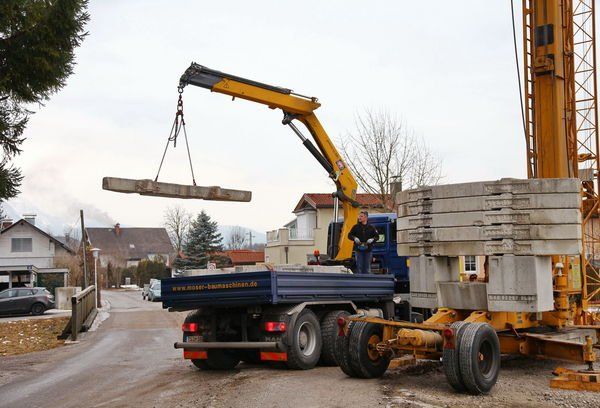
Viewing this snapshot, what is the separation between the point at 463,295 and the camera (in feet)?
33.8

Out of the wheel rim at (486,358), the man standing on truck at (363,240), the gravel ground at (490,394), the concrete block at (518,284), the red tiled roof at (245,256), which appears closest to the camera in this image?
the gravel ground at (490,394)

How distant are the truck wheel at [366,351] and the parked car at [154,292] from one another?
4100 centimetres

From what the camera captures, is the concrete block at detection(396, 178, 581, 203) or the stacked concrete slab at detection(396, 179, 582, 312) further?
the concrete block at detection(396, 178, 581, 203)

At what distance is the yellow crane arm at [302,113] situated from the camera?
14406mm

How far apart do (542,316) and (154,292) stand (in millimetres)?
42283

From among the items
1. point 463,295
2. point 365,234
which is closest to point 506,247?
point 463,295

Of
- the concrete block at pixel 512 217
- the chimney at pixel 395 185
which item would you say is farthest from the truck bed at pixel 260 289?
the chimney at pixel 395 185

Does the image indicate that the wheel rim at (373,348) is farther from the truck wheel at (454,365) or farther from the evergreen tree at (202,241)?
the evergreen tree at (202,241)

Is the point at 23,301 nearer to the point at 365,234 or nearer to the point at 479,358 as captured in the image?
the point at 365,234

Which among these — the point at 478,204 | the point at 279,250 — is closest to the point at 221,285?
the point at 478,204

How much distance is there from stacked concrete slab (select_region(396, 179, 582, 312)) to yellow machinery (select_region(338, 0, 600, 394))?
602 millimetres

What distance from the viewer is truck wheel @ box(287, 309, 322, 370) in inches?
430

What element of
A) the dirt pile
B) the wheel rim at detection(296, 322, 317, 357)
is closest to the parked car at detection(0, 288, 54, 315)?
the dirt pile

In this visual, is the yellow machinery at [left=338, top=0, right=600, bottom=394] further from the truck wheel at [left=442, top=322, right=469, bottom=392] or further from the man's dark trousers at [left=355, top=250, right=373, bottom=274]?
the man's dark trousers at [left=355, top=250, right=373, bottom=274]
